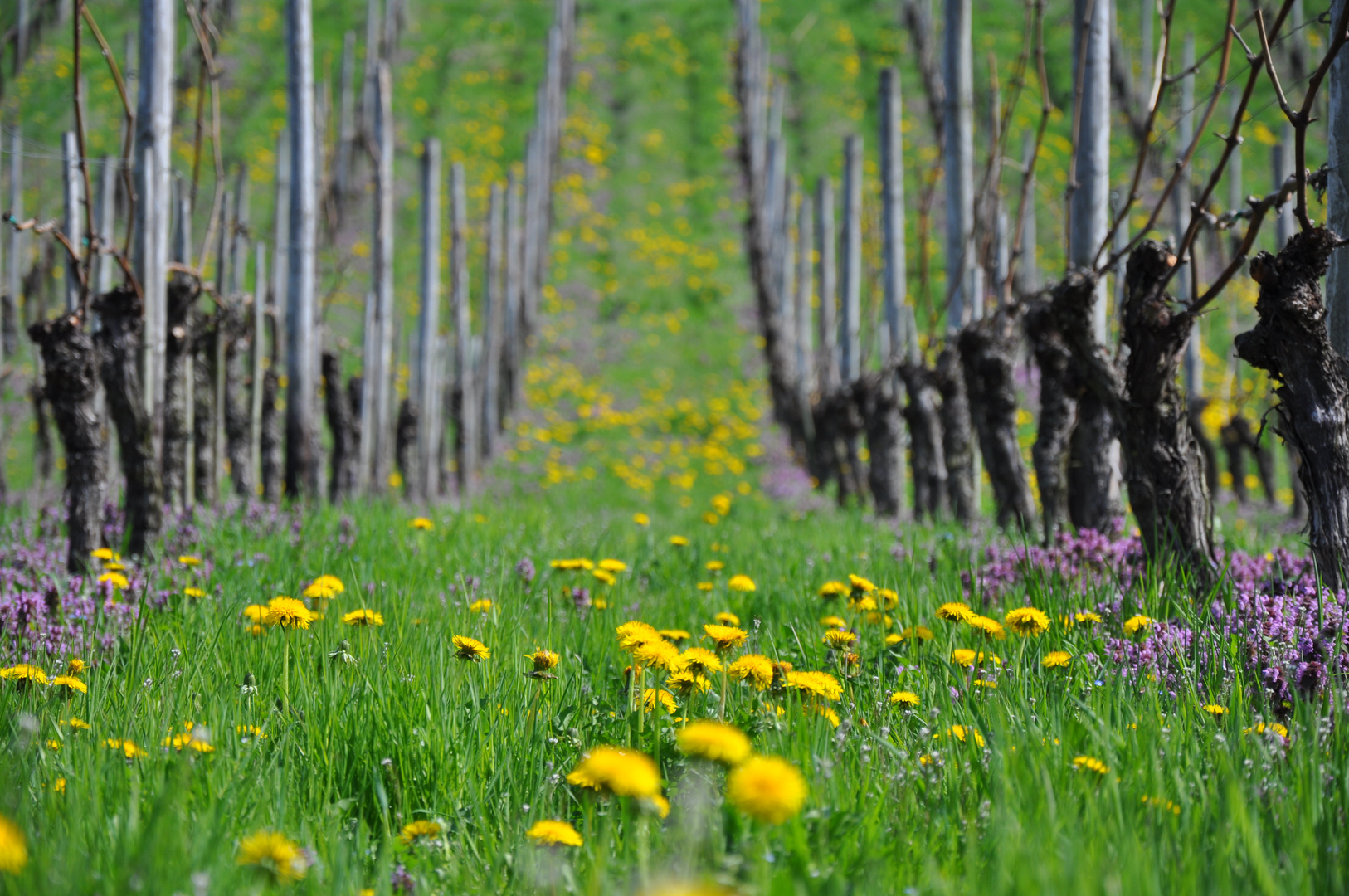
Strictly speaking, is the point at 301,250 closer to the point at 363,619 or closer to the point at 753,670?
the point at 363,619

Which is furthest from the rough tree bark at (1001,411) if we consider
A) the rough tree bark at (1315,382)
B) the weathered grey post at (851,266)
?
the weathered grey post at (851,266)

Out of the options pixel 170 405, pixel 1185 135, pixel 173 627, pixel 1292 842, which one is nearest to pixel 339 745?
pixel 173 627

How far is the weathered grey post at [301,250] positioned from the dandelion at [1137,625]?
659 cm

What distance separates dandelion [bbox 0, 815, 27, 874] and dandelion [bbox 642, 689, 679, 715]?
1332 millimetres

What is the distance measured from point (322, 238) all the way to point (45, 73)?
17.5 meters

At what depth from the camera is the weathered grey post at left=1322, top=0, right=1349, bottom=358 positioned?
3135 millimetres

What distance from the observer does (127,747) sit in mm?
1818

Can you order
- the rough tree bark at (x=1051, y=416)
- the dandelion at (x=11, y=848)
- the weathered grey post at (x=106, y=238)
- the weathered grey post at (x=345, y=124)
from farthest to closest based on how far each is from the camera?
the weathered grey post at (x=345, y=124), the weathered grey post at (x=106, y=238), the rough tree bark at (x=1051, y=416), the dandelion at (x=11, y=848)

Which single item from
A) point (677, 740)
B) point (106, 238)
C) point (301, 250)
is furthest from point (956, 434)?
point (106, 238)

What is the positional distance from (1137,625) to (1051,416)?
10.0 ft

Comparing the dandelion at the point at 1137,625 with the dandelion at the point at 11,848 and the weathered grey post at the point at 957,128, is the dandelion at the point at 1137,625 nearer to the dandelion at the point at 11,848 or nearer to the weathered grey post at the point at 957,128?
the dandelion at the point at 11,848

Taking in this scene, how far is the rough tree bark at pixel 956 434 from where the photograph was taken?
777 cm

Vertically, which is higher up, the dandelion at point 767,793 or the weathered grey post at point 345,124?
the weathered grey post at point 345,124

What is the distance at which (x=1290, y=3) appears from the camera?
2.90 meters
